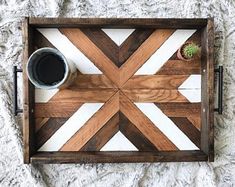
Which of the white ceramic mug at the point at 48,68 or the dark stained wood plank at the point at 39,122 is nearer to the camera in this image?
the white ceramic mug at the point at 48,68

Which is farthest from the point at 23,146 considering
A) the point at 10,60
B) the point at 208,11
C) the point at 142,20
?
the point at 208,11

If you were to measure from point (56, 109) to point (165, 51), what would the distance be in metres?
0.33

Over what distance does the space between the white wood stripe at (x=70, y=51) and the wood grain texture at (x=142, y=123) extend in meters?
0.11

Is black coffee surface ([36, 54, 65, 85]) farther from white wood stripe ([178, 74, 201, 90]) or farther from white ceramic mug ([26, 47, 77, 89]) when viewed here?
white wood stripe ([178, 74, 201, 90])

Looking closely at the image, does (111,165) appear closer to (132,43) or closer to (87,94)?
(87,94)

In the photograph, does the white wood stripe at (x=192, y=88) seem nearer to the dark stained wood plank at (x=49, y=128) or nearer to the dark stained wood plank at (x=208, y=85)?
the dark stained wood plank at (x=208, y=85)

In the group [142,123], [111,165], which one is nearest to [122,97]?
[142,123]

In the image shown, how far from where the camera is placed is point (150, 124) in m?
0.82

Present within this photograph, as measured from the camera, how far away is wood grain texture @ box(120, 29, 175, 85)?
0.82 m

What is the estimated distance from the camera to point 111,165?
85cm

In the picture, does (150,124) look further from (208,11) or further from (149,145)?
(208,11)

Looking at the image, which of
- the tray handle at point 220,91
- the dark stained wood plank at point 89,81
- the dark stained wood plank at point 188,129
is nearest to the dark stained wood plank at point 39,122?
the dark stained wood plank at point 89,81

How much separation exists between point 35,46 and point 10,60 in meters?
0.08

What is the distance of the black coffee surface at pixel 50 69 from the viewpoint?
2.39 feet
